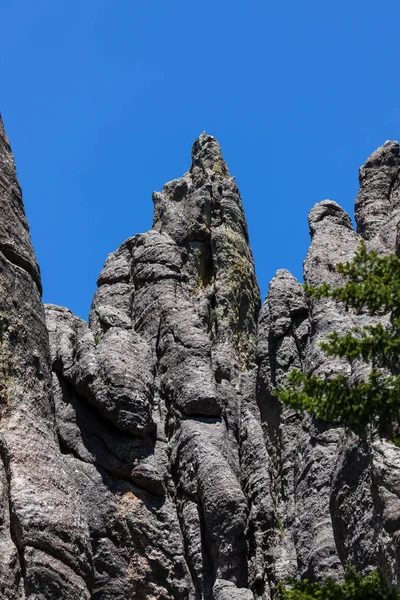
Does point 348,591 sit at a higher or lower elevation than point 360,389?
lower

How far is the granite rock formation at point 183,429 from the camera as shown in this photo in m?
22.7

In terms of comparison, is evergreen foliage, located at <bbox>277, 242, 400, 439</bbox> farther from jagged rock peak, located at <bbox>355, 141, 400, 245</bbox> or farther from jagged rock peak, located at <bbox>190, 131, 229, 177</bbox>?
jagged rock peak, located at <bbox>190, 131, 229, 177</bbox>

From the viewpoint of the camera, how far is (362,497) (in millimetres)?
25078

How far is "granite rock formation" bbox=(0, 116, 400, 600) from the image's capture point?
2270 centimetres

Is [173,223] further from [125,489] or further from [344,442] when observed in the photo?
[344,442]

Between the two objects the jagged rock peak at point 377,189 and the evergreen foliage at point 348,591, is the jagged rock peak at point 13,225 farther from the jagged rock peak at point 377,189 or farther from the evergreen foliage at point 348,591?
the jagged rock peak at point 377,189

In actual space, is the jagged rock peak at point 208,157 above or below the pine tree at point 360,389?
above

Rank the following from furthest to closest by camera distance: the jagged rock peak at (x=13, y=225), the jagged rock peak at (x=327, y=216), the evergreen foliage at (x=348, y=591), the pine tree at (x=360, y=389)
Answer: the jagged rock peak at (x=327, y=216)
the jagged rock peak at (x=13, y=225)
the pine tree at (x=360, y=389)
the evergreen foliage at (x=348, y=591)

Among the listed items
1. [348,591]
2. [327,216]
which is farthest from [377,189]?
[348,591]

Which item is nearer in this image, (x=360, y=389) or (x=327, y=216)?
(x=360, y=389)

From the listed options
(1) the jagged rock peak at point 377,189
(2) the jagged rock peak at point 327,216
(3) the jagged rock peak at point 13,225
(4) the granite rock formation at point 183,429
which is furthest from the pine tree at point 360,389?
(2) the jagged rock peak at point 327,216

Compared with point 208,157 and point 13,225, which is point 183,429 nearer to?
point 13,225

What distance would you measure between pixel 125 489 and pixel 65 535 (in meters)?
9.72

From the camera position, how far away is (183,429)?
3419cm
